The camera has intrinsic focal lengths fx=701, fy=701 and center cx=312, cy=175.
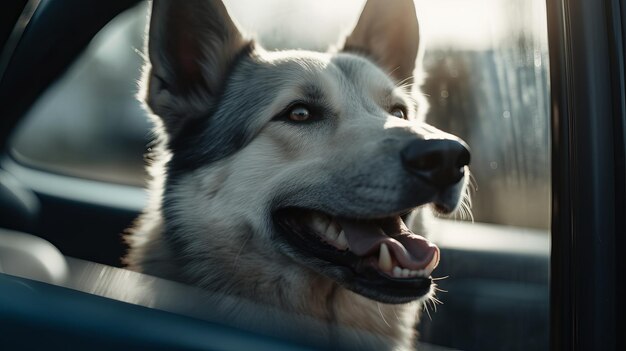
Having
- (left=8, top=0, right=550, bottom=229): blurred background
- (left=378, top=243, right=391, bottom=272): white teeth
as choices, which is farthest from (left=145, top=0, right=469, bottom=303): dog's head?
(left=8, top=0, right=550, bottom=229): blurred background

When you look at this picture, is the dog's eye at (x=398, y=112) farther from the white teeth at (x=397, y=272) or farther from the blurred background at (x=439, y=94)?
the white teeth at (x=397, y=272)

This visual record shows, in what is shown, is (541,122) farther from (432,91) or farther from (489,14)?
(432,91)

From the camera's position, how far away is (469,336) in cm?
198

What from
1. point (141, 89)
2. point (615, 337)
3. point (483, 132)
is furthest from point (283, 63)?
point (615, 337)

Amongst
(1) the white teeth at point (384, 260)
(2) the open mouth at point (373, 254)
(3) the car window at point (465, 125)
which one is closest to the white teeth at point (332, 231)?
(2) the open mouth at point (373, 254)

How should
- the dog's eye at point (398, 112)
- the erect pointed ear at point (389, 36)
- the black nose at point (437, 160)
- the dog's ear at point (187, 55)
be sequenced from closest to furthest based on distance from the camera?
the black nose at point (437, 160) < the dog's ear at point (187, 55) < the erect pointed ear at point (389, 36) < the dog's eye at point (398, 112)

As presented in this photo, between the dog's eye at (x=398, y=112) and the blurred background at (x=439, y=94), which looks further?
the dog's eye at (x=398, y=112)

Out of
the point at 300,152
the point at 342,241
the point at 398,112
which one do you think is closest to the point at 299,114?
the point at 300,152

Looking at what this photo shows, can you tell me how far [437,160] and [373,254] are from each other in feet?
1.02

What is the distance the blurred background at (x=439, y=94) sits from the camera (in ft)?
6.15

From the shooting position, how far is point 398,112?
2574mm

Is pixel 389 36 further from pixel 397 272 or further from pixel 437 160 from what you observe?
pixel 397 272

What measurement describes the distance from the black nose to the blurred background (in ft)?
0.67

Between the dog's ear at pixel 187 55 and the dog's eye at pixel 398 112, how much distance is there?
0.59m
